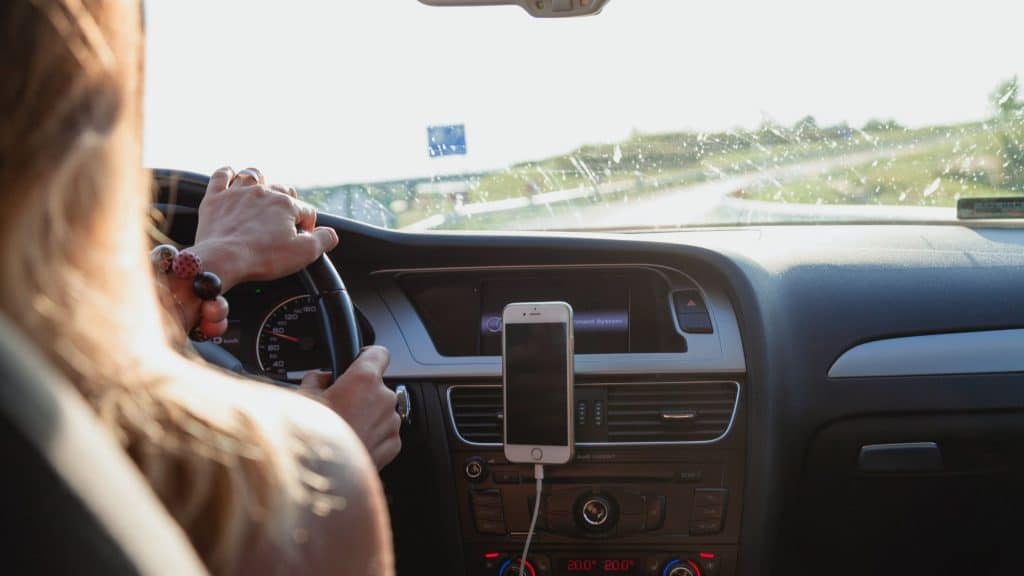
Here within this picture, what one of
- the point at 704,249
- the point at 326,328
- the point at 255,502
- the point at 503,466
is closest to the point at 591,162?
the point at 704,249

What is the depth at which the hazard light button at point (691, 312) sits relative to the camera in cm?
318

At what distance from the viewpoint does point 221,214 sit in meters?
2.25

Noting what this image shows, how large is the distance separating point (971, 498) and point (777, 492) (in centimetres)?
58

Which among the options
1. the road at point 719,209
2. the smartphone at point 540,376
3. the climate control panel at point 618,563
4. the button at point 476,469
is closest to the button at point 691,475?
the climate control panel at point 618,563

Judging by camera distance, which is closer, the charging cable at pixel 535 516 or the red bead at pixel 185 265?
the red bead at pixel 185 265

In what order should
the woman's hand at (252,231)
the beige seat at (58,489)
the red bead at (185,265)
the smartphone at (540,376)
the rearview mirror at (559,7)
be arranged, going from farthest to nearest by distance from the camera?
the smartphone at (540,376) < the rearview mirror at (559,7) < the woman's hand at (252,231) < the red bead at (185,265) < the beige seat at (58,489)

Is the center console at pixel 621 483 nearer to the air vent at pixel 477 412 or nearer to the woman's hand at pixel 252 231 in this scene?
the air vent at pixel 477 412

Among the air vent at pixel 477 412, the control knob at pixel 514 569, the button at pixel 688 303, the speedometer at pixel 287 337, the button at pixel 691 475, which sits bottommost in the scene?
the control knob at pixel 514 569

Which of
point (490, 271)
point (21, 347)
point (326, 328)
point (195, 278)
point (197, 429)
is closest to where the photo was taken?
point (21, 347)

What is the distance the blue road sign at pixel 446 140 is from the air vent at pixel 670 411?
81cm

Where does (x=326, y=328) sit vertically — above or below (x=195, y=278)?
below

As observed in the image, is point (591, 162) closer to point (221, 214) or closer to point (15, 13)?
Answer: point (221, 214)

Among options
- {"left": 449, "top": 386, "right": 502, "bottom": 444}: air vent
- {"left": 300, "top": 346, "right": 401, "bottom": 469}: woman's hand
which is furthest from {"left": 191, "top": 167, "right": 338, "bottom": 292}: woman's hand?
{"left": 449, "top": 386, "right": 502, "bottom": 444}: air vent

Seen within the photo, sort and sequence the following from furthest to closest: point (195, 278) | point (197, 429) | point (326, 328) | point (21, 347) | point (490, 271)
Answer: point (490, 271) → point (326, 328) → point (195, 278) → point (197, 429) → point (21, 347)
